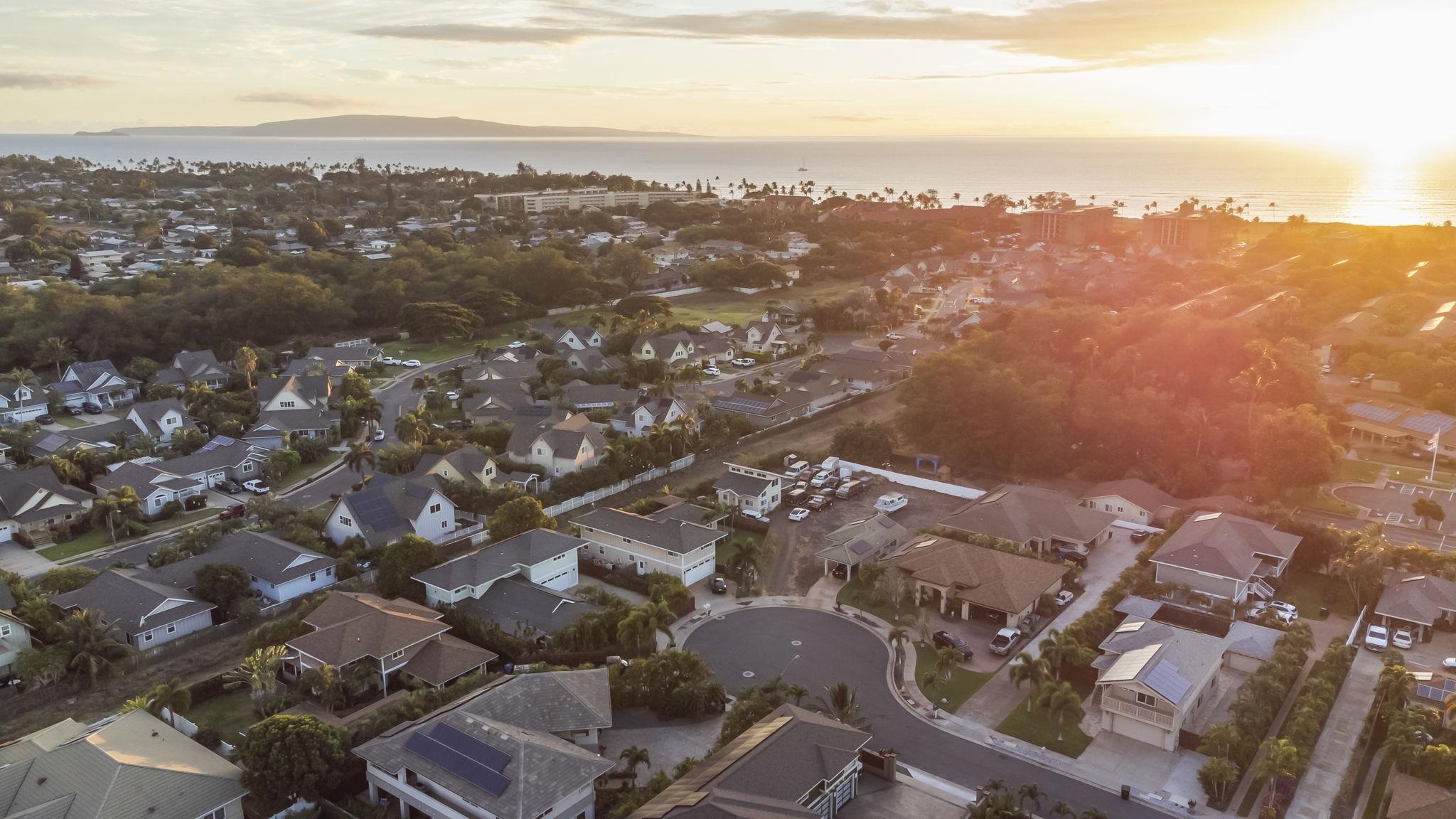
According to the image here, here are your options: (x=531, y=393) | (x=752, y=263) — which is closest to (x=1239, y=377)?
(x=531, y=393)

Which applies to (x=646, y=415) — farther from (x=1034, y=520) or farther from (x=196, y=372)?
(x=196, y=372)

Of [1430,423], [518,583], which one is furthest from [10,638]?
[1430,423]

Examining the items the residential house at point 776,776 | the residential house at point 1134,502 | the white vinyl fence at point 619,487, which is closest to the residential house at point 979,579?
the residential house at point 1134,502

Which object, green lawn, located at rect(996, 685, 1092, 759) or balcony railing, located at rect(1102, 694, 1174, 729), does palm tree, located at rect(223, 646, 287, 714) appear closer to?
green lawn, located at rect(996, 685, 1092, 759)

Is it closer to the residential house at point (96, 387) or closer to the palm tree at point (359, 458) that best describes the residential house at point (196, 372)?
the residential house at point (96, 387)

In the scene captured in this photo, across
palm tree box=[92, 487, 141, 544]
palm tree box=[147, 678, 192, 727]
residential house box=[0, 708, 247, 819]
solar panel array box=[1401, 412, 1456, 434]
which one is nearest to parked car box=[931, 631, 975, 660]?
residential house box=[0, 708, 247, 819]

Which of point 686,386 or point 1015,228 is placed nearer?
point 686,386

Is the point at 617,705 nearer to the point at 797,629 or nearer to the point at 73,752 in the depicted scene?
the point at 797,629
